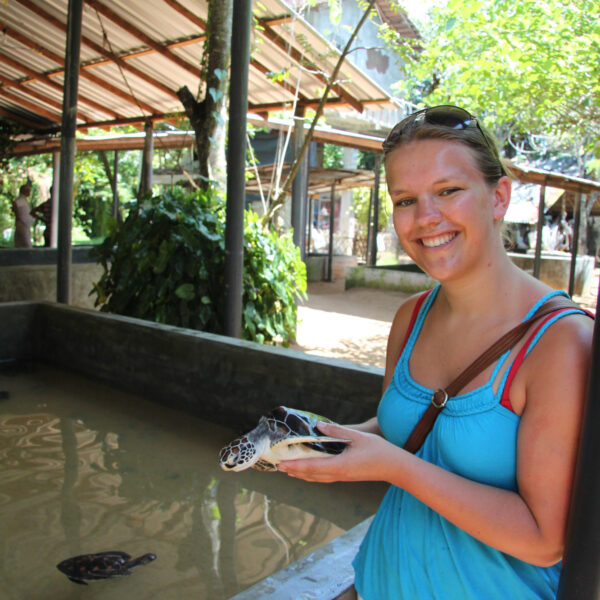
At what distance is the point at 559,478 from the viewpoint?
969 millimetres

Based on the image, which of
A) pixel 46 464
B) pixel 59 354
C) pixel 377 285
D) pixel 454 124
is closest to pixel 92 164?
pixel 377 285

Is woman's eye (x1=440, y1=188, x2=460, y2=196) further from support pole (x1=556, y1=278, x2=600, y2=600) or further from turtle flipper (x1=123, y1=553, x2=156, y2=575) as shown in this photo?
turtle flipper (x1=123, y1=553, x2=156, y2=575)

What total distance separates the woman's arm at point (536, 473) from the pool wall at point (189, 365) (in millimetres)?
2057

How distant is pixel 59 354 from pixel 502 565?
4.89 metres

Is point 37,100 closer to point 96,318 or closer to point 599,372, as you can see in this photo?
point 96,318

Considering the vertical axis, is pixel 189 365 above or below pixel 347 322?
above

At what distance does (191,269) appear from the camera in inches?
189

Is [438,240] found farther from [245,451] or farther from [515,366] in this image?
[245,451]

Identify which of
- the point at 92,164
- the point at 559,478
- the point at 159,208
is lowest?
the point at 559,478

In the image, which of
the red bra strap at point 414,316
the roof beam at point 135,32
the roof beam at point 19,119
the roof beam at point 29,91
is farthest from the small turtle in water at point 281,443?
the roof beam at point 19,119

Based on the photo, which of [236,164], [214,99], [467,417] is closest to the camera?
[467,417]

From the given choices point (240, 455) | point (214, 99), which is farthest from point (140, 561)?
point (214, 99)

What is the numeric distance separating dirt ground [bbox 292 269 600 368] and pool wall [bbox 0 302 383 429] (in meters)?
1.92

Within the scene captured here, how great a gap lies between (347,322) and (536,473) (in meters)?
8.40
